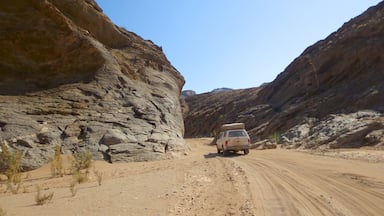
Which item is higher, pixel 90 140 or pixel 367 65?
pixel 367 65

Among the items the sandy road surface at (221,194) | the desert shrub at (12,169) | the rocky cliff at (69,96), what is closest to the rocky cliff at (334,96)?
the rocky cliff at (69,96)

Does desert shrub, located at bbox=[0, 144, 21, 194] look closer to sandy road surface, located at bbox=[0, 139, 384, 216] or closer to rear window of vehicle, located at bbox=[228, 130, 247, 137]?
sandy road surface, located at bbox=[0, 139, 384, 216]

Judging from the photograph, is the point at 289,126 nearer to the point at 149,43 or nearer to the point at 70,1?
the point at 149,43

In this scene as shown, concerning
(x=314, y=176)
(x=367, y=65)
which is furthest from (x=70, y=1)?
(x=367, y=65)

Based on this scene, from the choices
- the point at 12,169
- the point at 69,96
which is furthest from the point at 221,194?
the point at 69,96

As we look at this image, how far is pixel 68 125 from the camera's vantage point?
56.6ft

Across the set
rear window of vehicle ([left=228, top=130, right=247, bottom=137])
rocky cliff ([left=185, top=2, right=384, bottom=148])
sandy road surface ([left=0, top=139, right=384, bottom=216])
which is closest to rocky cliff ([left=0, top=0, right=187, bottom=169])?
rear window of vehicle ([left=228, top=130, right=247, bottom=137])

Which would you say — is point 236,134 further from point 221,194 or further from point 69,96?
point 221,194

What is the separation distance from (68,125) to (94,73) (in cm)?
574

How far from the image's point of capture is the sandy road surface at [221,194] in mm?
6770

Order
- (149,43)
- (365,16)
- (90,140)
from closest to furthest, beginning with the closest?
(90,140), (149,43), (365,16)

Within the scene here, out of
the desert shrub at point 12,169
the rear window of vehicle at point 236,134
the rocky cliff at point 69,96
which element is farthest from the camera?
the rear window of vehicle at point 236,134

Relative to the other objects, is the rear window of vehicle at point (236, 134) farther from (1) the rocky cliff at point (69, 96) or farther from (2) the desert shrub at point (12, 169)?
(2) the desert shrub at point (12, 169)

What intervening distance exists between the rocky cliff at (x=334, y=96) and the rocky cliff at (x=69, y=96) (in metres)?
12.0
